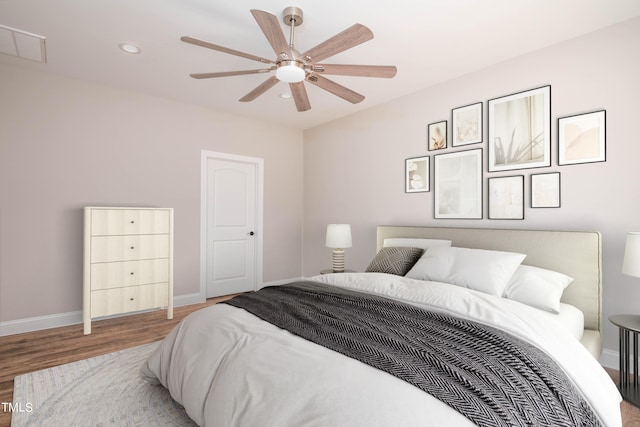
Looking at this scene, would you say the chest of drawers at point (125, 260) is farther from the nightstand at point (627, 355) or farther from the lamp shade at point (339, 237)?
the nightstand at point (627, 355)

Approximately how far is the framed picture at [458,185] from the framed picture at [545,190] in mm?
446

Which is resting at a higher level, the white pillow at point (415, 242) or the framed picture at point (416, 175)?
the framed picture at point (416, 175)

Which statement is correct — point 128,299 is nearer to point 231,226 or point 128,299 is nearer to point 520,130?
point 231,226

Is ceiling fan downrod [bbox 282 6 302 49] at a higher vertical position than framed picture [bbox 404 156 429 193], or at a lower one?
higher

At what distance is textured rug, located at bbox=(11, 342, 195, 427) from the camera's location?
1.77 metres

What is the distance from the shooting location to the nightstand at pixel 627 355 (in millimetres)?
1979

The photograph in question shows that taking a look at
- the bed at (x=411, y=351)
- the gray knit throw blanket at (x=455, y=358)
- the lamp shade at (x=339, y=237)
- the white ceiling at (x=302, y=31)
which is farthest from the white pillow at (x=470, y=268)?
the white ceiling at (x=302, y=31)

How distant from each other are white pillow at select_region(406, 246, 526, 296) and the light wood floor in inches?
37.2

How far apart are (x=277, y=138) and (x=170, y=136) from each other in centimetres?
152

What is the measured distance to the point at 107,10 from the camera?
2.24 meters

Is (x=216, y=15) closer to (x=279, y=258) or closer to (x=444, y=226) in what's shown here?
(x=444, y=226)

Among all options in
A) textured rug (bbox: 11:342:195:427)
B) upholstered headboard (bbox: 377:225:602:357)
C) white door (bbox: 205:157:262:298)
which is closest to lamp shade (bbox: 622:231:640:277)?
upholstered headboard (bbox: 377:225:602:357)

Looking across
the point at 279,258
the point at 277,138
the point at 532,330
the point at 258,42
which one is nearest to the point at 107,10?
the point at 258,42

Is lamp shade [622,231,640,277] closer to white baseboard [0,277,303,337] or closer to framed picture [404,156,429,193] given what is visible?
framed picture [404,156,429,193]
